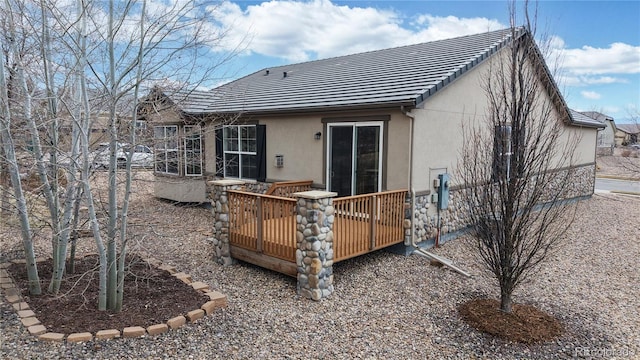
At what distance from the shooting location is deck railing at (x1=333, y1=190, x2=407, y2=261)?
19.0 ft

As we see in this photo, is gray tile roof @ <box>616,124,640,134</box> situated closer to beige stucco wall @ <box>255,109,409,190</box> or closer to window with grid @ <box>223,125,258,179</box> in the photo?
beige stucco wall @ <box>255,109,409,190</box>

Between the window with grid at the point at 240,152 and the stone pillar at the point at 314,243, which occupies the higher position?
the window with grid at the point at 240,152

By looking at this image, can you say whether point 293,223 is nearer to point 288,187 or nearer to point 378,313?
point 378,313

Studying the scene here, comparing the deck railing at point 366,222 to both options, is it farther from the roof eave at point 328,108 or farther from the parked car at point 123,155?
the parked car at point 123,155

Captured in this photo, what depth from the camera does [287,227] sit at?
5719 mm

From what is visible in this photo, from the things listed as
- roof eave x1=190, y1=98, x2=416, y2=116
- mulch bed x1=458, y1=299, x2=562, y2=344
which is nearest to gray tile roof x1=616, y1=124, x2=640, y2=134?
roof eave x1=190, y1=98, x2=416, y2=116

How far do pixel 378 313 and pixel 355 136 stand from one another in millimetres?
3871

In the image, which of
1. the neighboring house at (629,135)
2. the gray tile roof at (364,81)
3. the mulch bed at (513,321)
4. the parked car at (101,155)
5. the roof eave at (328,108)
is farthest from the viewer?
the neighboring house at (629,135)

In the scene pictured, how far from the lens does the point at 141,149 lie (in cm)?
512

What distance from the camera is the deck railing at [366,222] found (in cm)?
580

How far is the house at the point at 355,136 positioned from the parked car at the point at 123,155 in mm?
269

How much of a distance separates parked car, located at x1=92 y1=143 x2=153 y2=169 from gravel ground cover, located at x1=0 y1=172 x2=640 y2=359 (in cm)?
85

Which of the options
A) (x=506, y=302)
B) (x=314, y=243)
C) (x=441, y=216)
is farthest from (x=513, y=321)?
(x=441, y=216)

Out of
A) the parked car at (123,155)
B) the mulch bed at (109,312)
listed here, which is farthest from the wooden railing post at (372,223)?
the parked car at (123,155)
